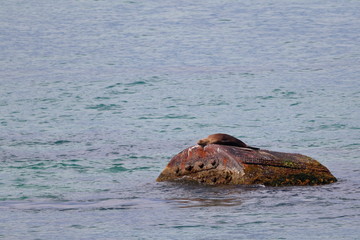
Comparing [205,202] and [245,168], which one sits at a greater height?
[245,168]

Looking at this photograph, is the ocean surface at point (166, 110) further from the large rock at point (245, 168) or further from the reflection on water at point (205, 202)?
the large rock at point (245, 168)

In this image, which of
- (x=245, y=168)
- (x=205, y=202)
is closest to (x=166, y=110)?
(x=245, y=168)

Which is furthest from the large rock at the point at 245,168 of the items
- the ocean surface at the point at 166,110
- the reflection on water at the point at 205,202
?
the reflection on water at the point at 205,202

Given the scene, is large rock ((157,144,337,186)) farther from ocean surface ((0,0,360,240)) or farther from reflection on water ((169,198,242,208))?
reflection on water ((169,198,242,208))

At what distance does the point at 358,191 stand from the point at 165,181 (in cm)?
190

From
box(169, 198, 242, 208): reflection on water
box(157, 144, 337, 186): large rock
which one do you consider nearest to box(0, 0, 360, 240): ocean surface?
box(169, 198, 242, 208): reflection on water

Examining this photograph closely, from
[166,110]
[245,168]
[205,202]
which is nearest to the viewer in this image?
[205,202]

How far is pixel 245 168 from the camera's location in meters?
8.04

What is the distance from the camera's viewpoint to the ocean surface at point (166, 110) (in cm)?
695

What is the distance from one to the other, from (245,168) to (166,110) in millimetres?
5311

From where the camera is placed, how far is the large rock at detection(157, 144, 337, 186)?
8.03m

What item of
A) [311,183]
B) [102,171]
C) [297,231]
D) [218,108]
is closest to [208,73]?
[218,108]

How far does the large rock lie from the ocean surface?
0.15 metres

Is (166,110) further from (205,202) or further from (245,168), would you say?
(205,202)
